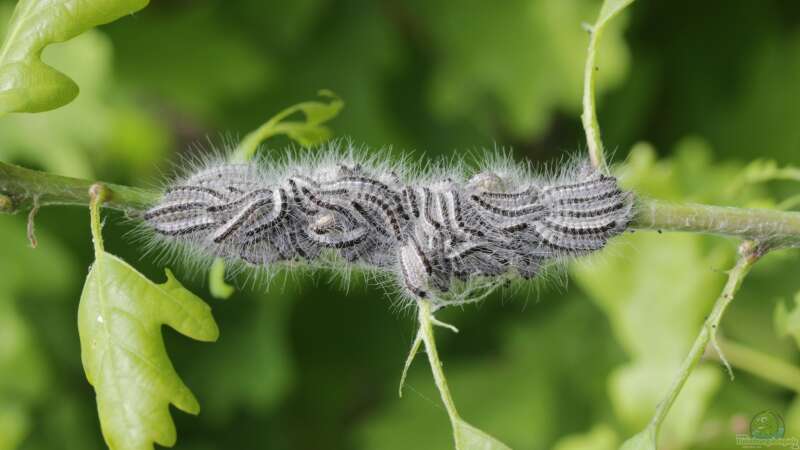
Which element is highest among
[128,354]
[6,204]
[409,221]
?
[409,221]

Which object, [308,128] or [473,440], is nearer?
[473,440]

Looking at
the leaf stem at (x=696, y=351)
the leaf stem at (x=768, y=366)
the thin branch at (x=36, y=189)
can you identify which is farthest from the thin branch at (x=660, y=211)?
the leaf stem at (x=768, y=366)

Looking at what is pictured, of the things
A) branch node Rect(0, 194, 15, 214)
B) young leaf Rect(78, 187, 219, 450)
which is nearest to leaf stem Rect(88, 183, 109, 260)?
young leaf Rect(78, 187, 219, 450)

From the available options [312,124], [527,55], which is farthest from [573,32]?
[312,124]

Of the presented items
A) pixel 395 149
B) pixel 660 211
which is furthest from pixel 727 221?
pixel 395 149

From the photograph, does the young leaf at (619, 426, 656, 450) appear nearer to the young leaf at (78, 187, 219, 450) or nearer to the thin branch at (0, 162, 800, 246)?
the thin branch at (0, 162, 800, 246)

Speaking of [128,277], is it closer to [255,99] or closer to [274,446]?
[255,99]

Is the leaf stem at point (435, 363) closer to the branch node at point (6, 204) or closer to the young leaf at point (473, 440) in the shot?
the young leaf at point (473, 440)

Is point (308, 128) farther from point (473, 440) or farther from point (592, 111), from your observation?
point (473, 440)
